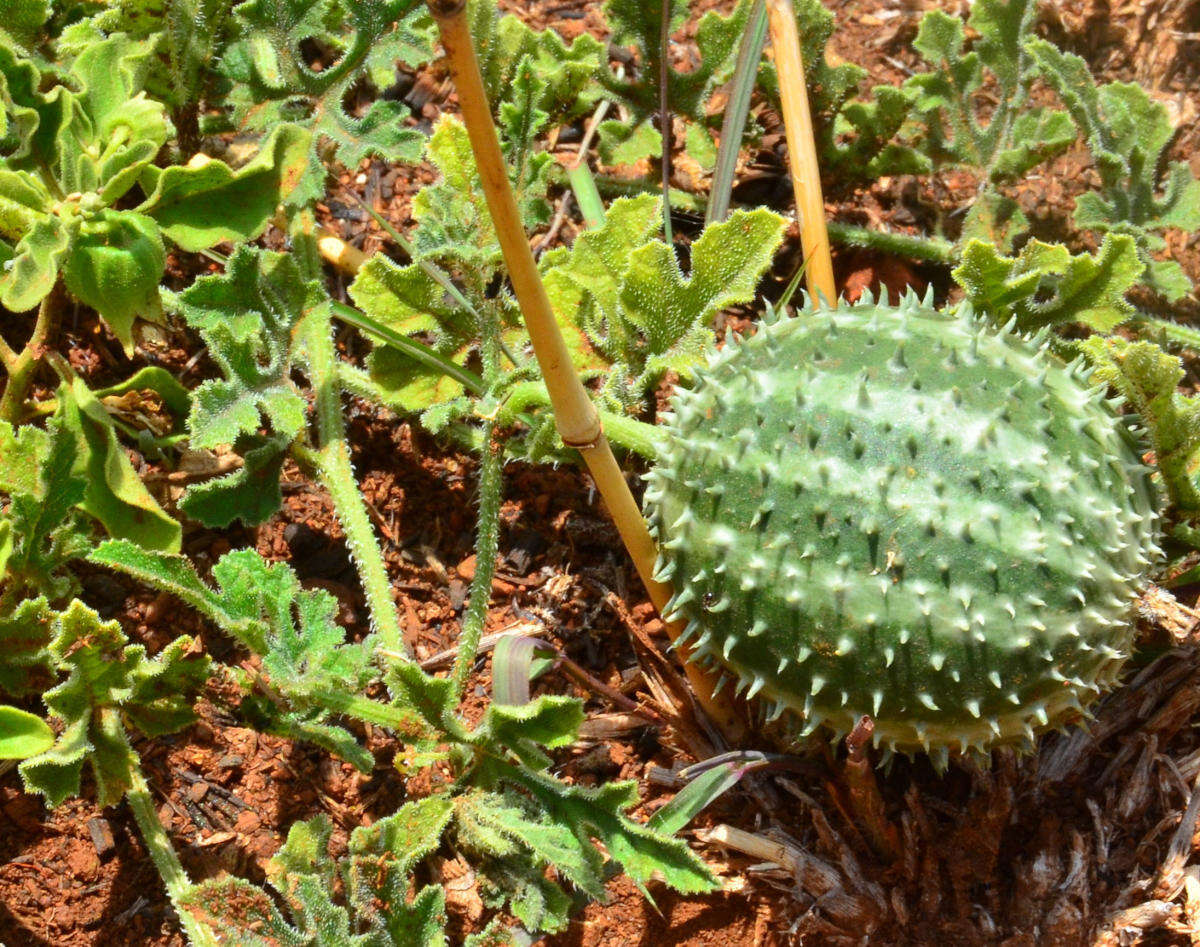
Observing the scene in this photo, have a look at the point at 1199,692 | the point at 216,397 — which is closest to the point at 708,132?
the point at 216,397

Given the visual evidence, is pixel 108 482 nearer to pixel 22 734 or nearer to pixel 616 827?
pixel 22 734

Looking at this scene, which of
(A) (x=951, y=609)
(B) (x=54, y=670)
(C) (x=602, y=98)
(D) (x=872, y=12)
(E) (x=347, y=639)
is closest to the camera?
(A) (x=951, y=609)

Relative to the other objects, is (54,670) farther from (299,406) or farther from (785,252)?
(785,252)

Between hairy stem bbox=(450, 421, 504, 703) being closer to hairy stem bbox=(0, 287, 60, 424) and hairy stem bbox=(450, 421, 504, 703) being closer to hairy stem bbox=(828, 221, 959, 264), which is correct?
hairy stem bbox=(0, 287, 60, 424)

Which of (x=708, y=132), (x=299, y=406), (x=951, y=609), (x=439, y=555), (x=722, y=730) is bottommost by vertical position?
(x=722, y=730)

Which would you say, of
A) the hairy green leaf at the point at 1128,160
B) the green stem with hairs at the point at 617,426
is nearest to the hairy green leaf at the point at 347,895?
the green stem with hairs at the point at 617,426

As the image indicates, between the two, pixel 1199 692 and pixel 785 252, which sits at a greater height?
pixel 785 252
